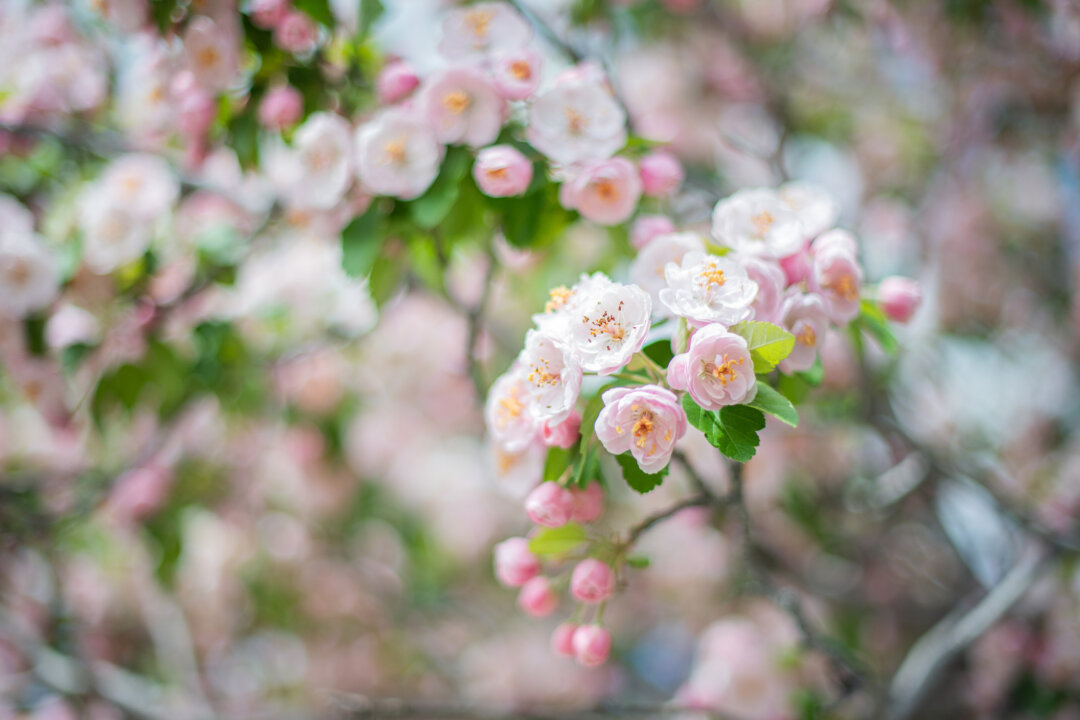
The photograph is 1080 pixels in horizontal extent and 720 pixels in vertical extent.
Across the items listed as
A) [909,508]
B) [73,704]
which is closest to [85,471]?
[73,704]

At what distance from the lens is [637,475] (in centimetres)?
80

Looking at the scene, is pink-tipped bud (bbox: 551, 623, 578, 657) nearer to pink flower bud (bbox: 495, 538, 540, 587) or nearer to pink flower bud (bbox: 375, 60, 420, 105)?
pink flower bud (bbox: 495, 538, 540, 587)

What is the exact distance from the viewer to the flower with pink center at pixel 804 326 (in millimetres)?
859

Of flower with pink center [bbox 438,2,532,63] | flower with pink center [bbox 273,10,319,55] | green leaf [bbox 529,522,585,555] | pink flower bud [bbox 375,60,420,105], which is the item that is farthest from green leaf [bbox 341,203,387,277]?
green leaf [bbox 529,522,585,555]

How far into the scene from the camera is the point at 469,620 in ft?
10.1

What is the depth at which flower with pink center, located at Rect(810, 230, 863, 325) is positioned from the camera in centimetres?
88

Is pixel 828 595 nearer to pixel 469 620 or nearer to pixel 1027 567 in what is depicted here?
pixel 1027 567

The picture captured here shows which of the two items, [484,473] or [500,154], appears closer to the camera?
[500,154]

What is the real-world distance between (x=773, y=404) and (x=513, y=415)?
315mm

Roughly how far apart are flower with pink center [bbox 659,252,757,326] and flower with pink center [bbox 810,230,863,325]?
0.14 metres

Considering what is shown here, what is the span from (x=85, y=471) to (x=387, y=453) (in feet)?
3.89

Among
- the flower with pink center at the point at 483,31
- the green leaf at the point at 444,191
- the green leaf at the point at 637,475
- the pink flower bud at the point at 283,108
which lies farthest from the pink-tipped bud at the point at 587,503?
the pink flower bud at the point at 283,108

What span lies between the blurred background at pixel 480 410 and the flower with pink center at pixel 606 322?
11.9 inches

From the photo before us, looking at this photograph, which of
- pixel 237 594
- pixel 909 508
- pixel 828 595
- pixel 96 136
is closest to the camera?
pixel 96 136
